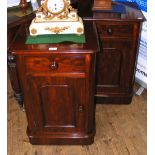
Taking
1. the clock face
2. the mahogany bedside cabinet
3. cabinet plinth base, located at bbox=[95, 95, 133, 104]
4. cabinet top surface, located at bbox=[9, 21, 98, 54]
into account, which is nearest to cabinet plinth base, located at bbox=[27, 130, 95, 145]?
the mahogany bedside cabinet

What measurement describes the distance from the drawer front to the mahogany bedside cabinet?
99mm

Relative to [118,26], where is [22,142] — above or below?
below

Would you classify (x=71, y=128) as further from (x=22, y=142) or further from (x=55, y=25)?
(x=55, y=25)

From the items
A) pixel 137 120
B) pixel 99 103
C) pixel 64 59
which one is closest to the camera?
pixel 64 59

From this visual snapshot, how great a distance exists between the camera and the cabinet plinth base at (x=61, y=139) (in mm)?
1474

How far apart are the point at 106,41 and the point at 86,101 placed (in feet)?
1.56

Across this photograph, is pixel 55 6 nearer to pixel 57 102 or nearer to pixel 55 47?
pixel 55 47

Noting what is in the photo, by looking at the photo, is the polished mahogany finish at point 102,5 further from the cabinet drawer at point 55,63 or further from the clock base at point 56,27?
the cabinet drawer at point 55,63

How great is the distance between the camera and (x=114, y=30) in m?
1.53

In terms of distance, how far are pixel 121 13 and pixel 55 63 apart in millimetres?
657

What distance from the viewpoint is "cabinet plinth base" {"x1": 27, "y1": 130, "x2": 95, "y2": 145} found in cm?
Answer: 147

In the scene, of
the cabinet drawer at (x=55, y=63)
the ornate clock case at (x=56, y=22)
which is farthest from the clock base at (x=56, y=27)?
the cabinet drawer at (x=55, y=63)
